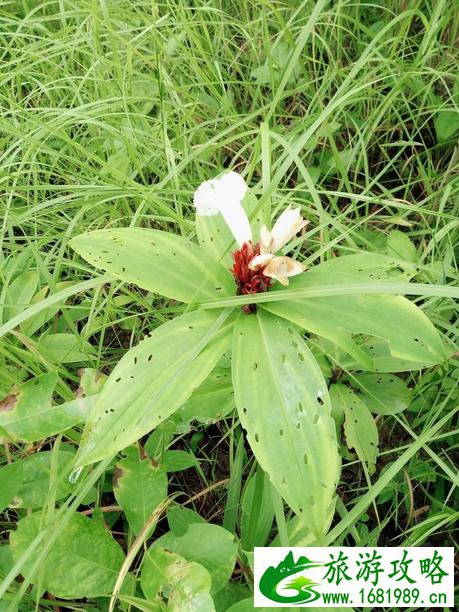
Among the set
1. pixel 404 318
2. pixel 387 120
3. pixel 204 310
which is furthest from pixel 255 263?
pixel 387 120

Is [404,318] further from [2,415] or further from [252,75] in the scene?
[252,75]

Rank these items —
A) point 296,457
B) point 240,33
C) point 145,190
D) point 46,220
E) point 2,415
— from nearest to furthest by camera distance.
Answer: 1. point 296,457
2. point 2,415
3. point 145,190
4. point 46,220
5. point 240,33

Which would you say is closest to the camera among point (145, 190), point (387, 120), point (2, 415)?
point (2, 415)

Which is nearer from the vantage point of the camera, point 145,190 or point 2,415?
point 2,415

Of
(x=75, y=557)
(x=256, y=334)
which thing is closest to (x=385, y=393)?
(x=256, y=334)

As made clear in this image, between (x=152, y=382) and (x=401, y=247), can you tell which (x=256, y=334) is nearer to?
(x=152, y=382)

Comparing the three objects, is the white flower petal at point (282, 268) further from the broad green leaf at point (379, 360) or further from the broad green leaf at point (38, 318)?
the broad green leaf at point (38, 318)
